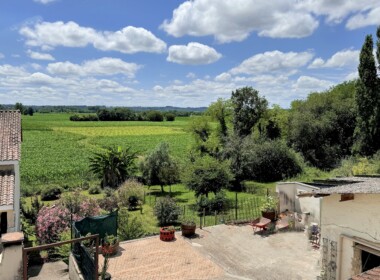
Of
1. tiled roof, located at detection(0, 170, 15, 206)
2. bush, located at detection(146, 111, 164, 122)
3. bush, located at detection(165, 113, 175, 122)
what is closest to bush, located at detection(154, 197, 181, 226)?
tiled roof, located at detection(0, 170, 15, 206)

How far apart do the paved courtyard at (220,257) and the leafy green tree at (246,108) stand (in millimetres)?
26306

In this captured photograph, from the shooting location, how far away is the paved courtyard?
14602 millimetres

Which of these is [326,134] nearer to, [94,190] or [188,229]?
[94,190]

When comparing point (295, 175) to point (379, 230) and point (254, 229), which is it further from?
point (379, 230)

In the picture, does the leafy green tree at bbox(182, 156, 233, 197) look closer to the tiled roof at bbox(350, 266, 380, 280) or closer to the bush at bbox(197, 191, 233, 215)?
the bush at bbox(197, 191, 233, 215)

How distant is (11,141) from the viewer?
18531mm

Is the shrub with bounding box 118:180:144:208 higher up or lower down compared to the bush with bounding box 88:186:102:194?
higher up

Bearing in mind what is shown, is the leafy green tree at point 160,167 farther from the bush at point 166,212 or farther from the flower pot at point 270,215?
the flower pot at point 270,215

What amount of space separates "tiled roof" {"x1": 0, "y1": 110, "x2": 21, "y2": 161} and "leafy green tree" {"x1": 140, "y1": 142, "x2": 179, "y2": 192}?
15922 mm

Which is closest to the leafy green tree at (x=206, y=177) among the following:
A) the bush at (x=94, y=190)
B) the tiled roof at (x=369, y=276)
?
the bush at (x=94, y=190)

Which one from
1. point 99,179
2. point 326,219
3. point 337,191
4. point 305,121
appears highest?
point 305,121

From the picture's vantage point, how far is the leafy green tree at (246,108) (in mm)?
44625

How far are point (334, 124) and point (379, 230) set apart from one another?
3484 cm

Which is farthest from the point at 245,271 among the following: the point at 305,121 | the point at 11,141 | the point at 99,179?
the point at 305,121
